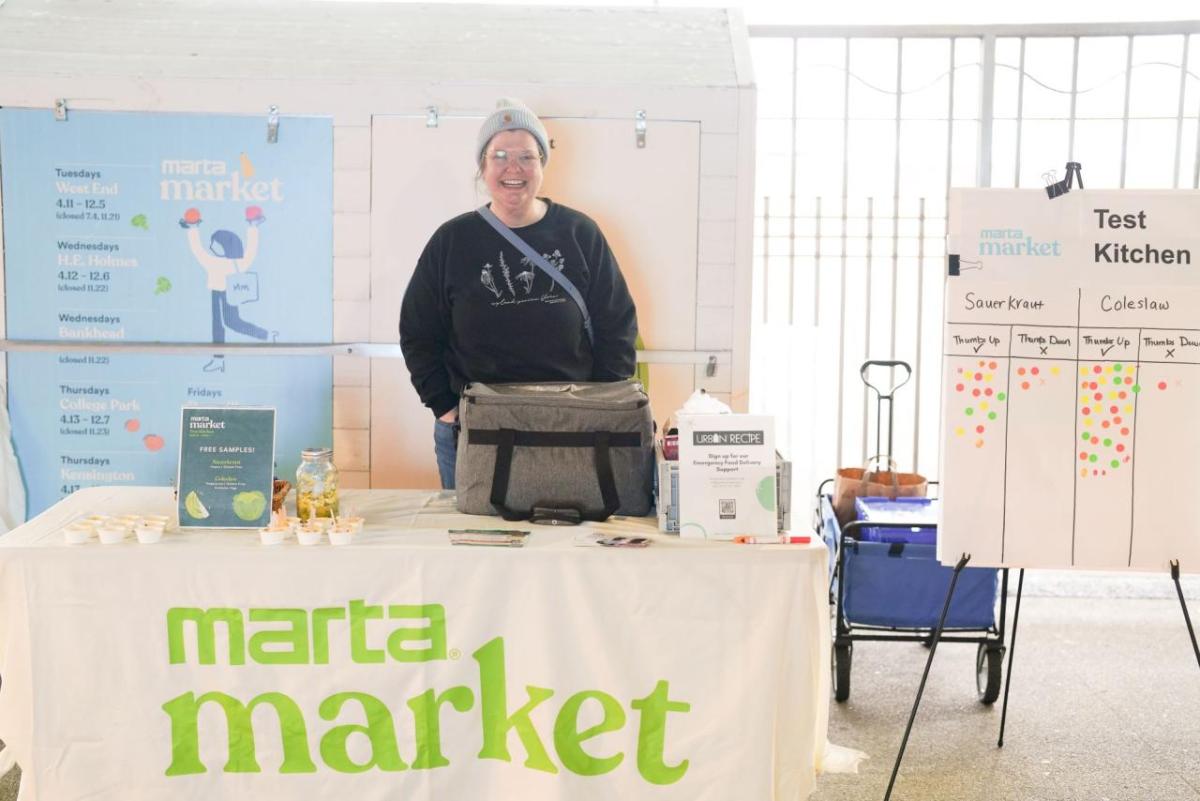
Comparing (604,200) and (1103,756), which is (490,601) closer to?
(604,200)

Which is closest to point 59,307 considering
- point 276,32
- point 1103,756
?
point 276,32

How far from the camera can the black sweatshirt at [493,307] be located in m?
2.88

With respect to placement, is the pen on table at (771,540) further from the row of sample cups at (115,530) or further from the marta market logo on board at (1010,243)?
the row of sample cups at (115,530)

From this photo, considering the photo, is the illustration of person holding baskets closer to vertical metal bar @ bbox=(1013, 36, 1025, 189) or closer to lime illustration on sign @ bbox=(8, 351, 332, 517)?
lime illustration on sign @ bbox=(8, 351, 332, 517)

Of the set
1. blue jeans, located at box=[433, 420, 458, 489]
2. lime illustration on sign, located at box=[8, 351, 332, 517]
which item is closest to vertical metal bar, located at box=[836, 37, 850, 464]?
blue jeans, located at box=[433, 420, 458, 489]

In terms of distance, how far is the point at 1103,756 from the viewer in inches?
120

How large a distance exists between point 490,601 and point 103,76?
7.28 feet

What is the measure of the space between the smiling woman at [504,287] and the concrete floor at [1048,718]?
1358 millimetres

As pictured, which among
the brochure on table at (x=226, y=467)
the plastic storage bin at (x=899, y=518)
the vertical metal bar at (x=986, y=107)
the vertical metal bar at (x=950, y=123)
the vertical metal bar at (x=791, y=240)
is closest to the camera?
the brochure on table at (x=226, y=467)

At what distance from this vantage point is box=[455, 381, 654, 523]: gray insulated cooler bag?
7.89 feet

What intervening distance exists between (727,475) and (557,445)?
1.25ft

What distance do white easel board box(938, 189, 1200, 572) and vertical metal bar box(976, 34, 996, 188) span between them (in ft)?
7.21

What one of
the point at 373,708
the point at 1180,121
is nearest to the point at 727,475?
the point at 373,708

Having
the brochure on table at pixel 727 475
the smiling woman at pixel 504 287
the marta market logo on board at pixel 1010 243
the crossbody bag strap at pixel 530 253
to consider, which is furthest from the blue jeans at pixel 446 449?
the marta market logo on board at pixel 1010 243
